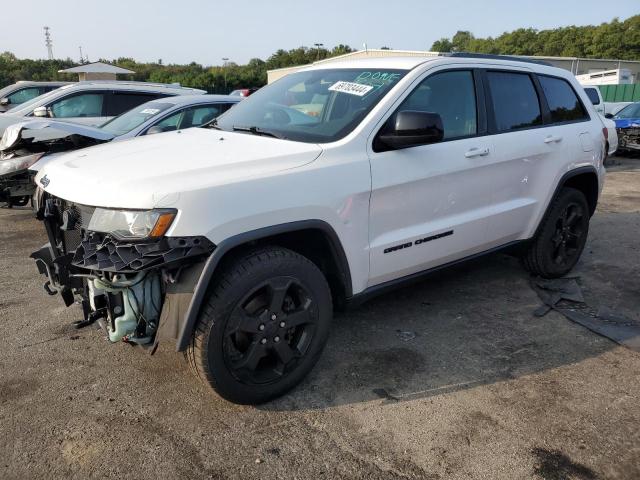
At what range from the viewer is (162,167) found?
8.81 ft

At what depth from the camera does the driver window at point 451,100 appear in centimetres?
344

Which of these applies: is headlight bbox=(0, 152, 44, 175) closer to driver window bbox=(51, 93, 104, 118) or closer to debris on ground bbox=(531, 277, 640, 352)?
driver window bbox=(51, 93, 104, 118)

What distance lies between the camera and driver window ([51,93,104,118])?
8797 millimetres

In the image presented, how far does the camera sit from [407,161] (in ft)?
10.6

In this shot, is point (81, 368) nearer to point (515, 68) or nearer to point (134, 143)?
point (134, 143)

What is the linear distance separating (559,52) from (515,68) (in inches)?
2965

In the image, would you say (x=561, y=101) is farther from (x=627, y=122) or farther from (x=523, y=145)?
(x=627, y=122)

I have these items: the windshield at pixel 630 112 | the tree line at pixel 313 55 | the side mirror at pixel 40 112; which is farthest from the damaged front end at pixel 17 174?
the tree line at pixel 313 55

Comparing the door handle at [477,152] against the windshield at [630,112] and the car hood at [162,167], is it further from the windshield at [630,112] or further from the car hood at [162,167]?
the windshield at [630,112]

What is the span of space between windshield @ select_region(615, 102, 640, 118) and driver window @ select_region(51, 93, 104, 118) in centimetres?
1311

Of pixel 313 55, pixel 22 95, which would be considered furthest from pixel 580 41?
pixel 22 95

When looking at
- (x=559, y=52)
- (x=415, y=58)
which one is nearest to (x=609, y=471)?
(x=415, y=58)

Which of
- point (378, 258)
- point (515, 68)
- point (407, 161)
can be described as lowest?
point (378, 258)

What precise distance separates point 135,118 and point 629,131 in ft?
40.8
